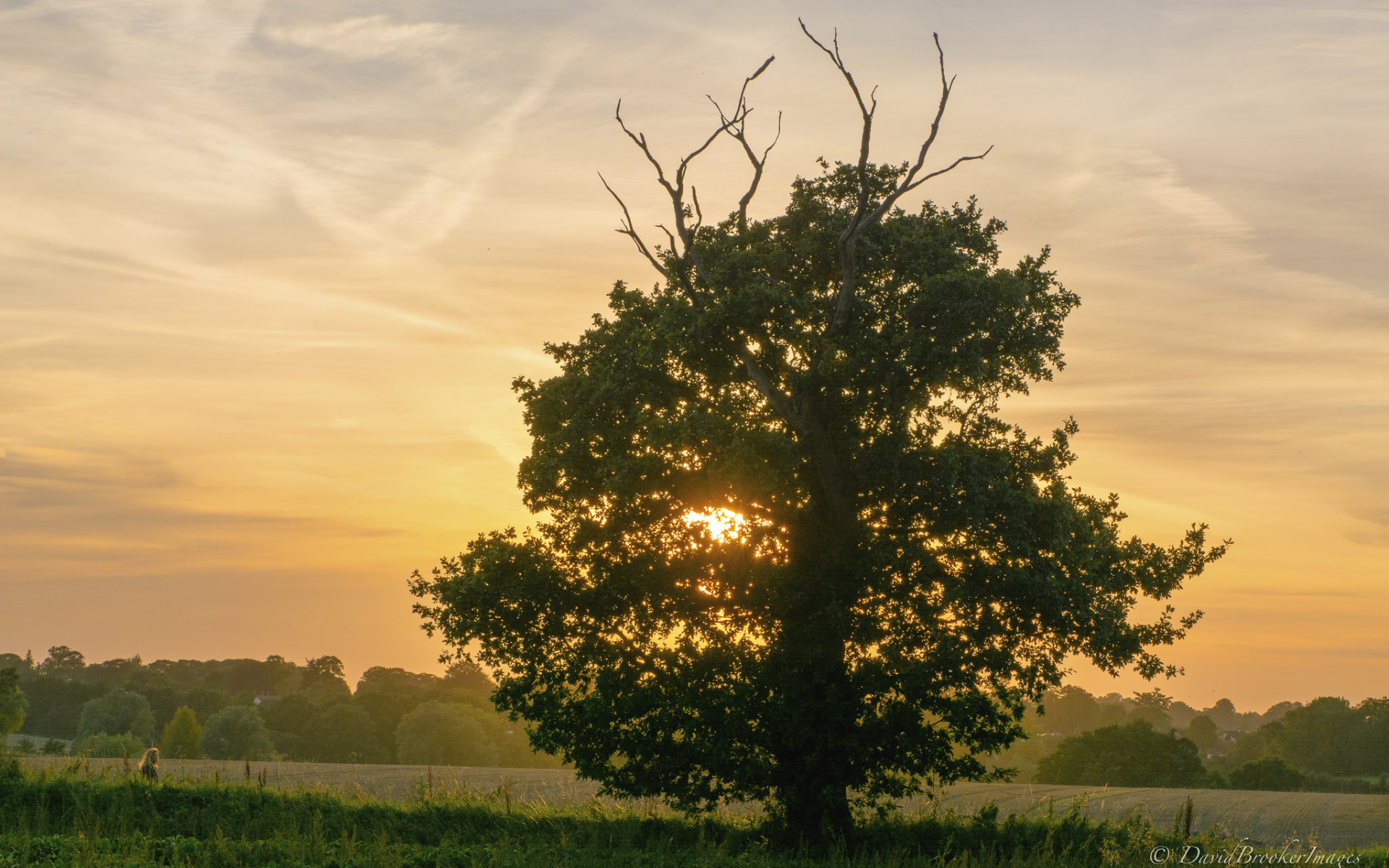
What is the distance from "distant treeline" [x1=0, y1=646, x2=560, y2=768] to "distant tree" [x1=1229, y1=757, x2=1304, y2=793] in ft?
170

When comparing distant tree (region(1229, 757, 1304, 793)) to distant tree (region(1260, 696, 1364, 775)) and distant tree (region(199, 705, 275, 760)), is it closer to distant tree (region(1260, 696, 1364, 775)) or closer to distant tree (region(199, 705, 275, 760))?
distant tree (region(1260, 696, 1364, 775))

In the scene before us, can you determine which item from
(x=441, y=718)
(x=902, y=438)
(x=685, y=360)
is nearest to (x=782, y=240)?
(x=685, y=360)

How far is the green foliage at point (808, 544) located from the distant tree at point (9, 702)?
2228 inches

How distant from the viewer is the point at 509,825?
922 inches

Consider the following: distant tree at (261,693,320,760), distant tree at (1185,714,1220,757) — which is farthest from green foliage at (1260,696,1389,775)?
distant tree at (261,693,320,760)

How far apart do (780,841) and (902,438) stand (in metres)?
8.90

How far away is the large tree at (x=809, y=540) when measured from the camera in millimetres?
21922

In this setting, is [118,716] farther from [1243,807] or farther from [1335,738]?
[1335,738]

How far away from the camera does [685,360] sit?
2369 cm

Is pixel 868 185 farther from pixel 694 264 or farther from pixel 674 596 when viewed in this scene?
pixel 674 596

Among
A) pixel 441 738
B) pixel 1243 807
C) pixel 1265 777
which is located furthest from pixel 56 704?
pixel 1265 777

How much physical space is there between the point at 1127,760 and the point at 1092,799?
89.4 feet

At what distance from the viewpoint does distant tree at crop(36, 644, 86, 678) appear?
555 ft

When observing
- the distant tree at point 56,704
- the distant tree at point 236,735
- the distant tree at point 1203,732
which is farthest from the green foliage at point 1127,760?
the distant tree at point 1203,732
